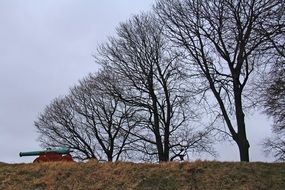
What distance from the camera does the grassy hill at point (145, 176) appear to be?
1550 centimetres

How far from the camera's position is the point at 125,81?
121 feet

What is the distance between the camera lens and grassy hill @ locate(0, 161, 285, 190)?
15500 mm

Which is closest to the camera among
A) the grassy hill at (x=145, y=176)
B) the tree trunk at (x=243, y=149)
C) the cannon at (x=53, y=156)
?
the grassy hill at (x=145, y=176)

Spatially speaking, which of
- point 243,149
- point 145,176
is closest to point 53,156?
point 145,176

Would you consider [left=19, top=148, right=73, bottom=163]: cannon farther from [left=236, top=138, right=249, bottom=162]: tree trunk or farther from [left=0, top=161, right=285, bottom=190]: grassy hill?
[left=236, top=138, right=249, bottom=162]: tree trunk

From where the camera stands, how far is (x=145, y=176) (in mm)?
16094

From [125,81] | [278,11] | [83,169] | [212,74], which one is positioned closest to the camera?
[83,169]

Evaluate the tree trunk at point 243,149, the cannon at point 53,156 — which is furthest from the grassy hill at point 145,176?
the tree trunk at point 243,149

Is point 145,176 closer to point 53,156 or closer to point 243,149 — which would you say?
point 53,156

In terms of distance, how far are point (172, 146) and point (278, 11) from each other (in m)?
16.9

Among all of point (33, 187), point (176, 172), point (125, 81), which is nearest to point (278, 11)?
point (176, 172)

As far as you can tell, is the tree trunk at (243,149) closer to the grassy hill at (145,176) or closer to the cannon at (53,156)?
the grassy hill at (145,176)

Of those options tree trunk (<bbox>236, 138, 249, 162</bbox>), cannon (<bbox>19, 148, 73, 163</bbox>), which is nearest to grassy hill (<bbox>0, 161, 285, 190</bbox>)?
cannon (<bbox>19, 148, 73, 163</bbox>)

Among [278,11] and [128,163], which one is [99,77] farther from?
[128,163]
